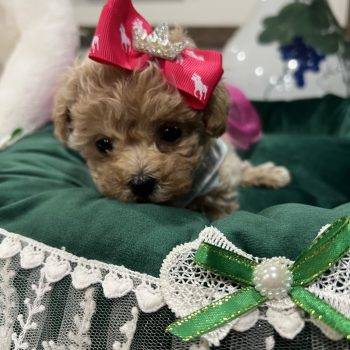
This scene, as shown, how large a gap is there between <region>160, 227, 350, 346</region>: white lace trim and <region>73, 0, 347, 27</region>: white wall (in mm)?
2138

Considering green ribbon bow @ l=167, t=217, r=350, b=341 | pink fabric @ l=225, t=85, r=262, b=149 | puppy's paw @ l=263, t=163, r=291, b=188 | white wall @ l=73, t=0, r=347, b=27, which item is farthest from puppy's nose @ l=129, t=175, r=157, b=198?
white wall @ l=73, t=0, r=347, b=27

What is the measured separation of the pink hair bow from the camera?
1058 millimetres

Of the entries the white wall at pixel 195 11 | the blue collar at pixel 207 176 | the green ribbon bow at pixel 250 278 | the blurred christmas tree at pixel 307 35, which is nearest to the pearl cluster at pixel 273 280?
the green ribbon bow at pixel 250 278

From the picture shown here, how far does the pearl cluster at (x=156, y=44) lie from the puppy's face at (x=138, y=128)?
4 centimetres

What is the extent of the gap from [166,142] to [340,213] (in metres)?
0.48

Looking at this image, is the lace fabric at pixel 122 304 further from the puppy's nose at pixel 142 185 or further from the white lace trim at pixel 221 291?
the puppy's nose at pixel 142 185

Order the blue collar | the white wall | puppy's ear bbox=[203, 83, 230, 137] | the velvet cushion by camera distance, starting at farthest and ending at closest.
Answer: the white wall → the blue collar → puppy's ear bbox=[203, 83, 230, 137] → the velvet cushion

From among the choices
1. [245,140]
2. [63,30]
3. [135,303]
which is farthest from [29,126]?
[135,303]

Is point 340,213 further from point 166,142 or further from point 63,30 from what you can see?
point 63,30

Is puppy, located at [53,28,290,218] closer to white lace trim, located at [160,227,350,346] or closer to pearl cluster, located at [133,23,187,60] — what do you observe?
pearl cluster, located at [133,23,187,60]

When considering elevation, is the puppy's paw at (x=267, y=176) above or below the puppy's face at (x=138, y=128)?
below

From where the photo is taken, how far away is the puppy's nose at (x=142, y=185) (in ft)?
3.59

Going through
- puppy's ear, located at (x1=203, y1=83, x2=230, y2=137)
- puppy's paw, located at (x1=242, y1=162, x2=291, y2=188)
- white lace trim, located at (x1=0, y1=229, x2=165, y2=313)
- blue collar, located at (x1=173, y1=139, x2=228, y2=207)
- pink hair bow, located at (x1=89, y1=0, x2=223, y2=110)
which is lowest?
puppy's paw, located at (x1=242, y1=162, x2=291, y2=188)

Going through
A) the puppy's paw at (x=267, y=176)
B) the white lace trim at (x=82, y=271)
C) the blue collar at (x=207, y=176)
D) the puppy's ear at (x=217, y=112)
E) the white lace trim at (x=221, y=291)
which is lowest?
the puppy's paw at (x=267, y=176)
